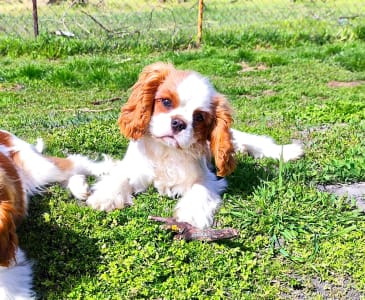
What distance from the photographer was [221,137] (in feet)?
12.8

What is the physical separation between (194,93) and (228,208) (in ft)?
2.88

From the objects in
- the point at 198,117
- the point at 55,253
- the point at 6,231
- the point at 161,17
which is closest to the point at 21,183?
the point at 55,253

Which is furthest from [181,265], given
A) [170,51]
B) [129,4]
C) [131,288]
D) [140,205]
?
[129,4]

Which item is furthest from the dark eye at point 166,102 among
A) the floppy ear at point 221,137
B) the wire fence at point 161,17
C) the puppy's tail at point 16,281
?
the wire fence at point 161,17

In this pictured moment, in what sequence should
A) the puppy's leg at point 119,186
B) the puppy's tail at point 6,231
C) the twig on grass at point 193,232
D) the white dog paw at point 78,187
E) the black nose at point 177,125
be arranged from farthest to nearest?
1. the white dog paw at point 78,187
2. the puppy's leg at point 119,186
3. the black nose at point 177,125
4. the twig on grass at point 193,232
5. the puppy's tail at point 6,231

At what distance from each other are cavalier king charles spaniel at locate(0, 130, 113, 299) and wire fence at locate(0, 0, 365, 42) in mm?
6961

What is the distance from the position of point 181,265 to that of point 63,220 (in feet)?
3.05

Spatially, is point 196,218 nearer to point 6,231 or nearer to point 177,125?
point 177,125

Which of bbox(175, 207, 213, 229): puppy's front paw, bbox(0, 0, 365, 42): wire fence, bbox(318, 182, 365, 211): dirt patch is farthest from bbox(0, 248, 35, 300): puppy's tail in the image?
bbox(0, 0, 365, 42): wire fence

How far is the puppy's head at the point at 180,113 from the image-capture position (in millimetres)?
3729

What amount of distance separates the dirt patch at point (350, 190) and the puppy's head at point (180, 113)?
88cm

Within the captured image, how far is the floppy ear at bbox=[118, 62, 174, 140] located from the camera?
154 inches

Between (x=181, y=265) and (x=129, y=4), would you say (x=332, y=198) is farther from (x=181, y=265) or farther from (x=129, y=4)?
(x=129, y=4)

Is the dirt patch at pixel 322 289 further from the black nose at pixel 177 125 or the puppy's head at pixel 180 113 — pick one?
the black nose at pixel 177 125
